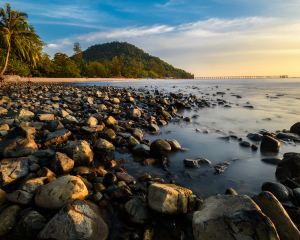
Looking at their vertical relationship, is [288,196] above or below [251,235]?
below

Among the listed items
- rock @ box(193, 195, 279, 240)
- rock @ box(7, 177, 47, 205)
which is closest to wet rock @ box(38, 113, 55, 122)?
rock @ box(7, 177, 47, 205)

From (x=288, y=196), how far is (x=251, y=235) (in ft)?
6.38

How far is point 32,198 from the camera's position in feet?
12.2

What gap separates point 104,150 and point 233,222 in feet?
13.2

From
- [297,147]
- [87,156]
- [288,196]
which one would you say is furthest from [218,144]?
[87,156]

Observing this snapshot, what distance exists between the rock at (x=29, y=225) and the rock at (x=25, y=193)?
0.37m

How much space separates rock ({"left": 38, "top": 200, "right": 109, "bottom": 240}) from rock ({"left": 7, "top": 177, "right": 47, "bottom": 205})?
0.77 metres

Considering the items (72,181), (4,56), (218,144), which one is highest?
(4,56)

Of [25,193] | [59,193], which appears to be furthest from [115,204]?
[25,193]

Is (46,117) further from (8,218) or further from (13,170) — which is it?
(8,218)

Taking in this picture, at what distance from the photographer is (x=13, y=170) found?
4391 millimetres

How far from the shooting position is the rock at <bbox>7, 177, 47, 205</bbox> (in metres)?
3.64

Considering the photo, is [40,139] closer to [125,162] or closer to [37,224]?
[125,162]

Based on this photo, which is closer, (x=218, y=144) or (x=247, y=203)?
(x=247, y=203)
